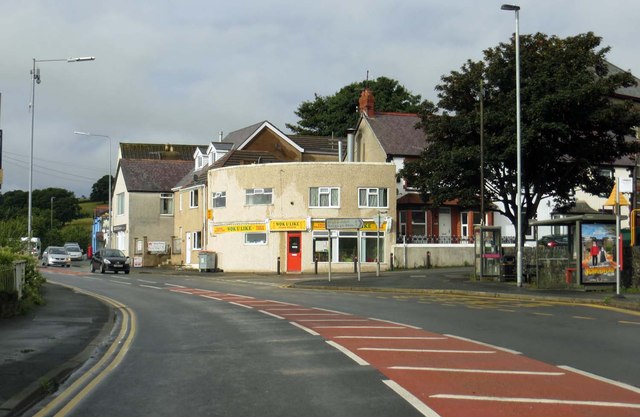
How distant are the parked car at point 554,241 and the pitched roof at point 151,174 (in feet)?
139

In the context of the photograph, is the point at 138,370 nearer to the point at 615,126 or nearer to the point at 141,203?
the point at 615,126

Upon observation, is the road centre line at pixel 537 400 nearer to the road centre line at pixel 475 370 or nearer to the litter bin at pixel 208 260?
the road centre line at pixel 475 370

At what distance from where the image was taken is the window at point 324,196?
1773 inches

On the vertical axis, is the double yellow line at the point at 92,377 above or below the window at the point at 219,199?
below

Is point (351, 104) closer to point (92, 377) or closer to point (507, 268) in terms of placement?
point (507, 268)

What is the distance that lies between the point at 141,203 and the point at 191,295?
39895mm

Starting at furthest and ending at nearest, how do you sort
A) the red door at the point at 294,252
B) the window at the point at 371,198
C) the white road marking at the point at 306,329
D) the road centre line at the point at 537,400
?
the window at the point at 371,198
the red door at the point at 294,252
the white road marking at the point at 306,329
the road centre line at the point at 537,400

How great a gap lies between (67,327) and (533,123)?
21.3 metres

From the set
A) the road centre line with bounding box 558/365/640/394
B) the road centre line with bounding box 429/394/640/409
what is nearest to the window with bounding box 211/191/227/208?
the road centre line with bounding box 558/365/640/394

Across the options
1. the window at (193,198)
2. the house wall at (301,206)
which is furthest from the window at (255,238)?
the window at (193,198)

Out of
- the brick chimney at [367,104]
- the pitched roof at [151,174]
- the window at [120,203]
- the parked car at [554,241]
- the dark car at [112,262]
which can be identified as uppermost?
the brick chimney at [367,104]

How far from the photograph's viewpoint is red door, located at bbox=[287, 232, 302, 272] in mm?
44625

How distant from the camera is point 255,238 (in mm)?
46250

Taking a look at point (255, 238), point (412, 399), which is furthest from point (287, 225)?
point (412, 399)
